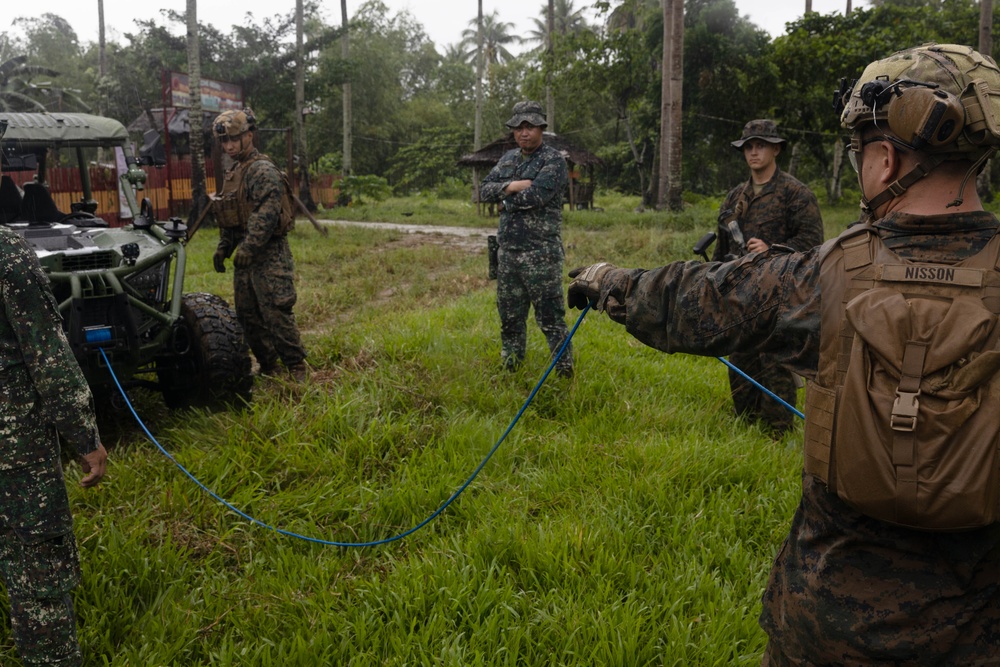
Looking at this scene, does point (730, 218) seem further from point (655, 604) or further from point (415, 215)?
point (415, 215)

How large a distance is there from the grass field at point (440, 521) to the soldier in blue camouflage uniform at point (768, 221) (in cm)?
23

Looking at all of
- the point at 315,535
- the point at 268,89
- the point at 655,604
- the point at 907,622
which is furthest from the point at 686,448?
the point at 268,89

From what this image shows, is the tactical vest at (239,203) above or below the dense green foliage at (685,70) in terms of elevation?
below

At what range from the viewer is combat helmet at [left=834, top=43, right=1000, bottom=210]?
147cm

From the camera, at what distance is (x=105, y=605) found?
9.04 ft

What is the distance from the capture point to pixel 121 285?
13.5 ft

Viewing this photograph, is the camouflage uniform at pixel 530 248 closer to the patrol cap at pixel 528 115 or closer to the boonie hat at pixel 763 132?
the patrol cap at pixel 528 115

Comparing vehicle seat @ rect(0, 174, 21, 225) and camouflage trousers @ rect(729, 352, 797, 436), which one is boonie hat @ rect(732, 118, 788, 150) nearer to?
camouflage trousers @ rect(729, 352, 797, 436)

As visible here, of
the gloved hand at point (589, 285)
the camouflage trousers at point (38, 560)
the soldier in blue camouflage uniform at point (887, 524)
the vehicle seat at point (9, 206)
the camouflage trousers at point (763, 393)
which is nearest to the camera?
the soldier in blue camouflage uniform at point (887, 524)

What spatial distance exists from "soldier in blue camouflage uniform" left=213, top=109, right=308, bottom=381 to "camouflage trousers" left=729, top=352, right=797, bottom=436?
2.68 m

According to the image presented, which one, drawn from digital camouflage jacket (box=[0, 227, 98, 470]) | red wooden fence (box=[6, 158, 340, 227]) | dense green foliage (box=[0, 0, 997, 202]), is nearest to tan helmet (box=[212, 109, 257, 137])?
digital camouflage jacket (box=[0, 227, 98, 470])

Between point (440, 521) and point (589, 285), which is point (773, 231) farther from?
point (589, 285)

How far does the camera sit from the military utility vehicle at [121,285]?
403cm

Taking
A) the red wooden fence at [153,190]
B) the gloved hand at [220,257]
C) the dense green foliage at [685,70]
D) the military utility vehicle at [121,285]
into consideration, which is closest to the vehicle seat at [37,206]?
the military utility vehicle at [121,285]
